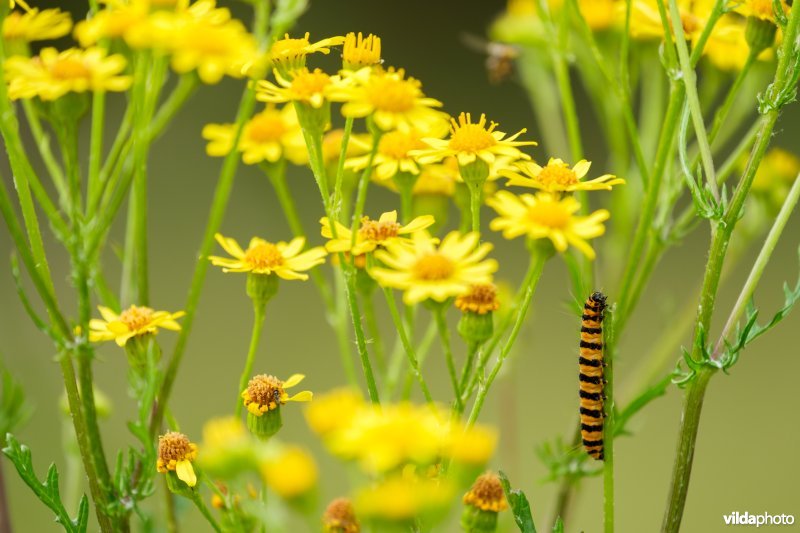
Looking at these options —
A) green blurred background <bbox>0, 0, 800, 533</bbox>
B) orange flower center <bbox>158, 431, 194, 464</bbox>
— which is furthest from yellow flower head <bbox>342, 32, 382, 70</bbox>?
green blurred background <bbox>0, 0, 800, 533</bbox>

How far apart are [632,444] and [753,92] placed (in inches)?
90.7

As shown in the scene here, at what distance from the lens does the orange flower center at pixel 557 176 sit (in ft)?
3.43

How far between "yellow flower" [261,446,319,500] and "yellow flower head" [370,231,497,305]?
209mm

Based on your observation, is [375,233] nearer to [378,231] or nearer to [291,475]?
[378,231]

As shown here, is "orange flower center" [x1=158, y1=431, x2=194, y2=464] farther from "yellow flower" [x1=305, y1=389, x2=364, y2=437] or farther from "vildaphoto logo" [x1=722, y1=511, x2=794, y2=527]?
"vildaphoto logo" [x1=722, y1=511, x2=794, y2=527]

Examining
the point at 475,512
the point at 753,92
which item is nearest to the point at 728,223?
the point at 475,512

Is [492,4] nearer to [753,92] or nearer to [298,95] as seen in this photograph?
[753,92]

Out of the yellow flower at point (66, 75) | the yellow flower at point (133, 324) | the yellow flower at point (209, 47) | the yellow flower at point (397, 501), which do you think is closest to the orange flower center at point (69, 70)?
the yellow flower at point (66, 75)

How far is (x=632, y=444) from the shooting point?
3738 mm

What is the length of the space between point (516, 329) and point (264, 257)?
335mm


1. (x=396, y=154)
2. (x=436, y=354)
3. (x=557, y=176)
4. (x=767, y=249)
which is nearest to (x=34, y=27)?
(x=396, y=154)

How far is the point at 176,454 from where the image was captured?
101cm

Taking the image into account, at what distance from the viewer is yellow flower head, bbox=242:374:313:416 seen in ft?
3.44

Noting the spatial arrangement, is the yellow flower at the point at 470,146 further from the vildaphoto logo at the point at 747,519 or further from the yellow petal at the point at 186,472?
the vildaphoto logo at the point at 747,519
